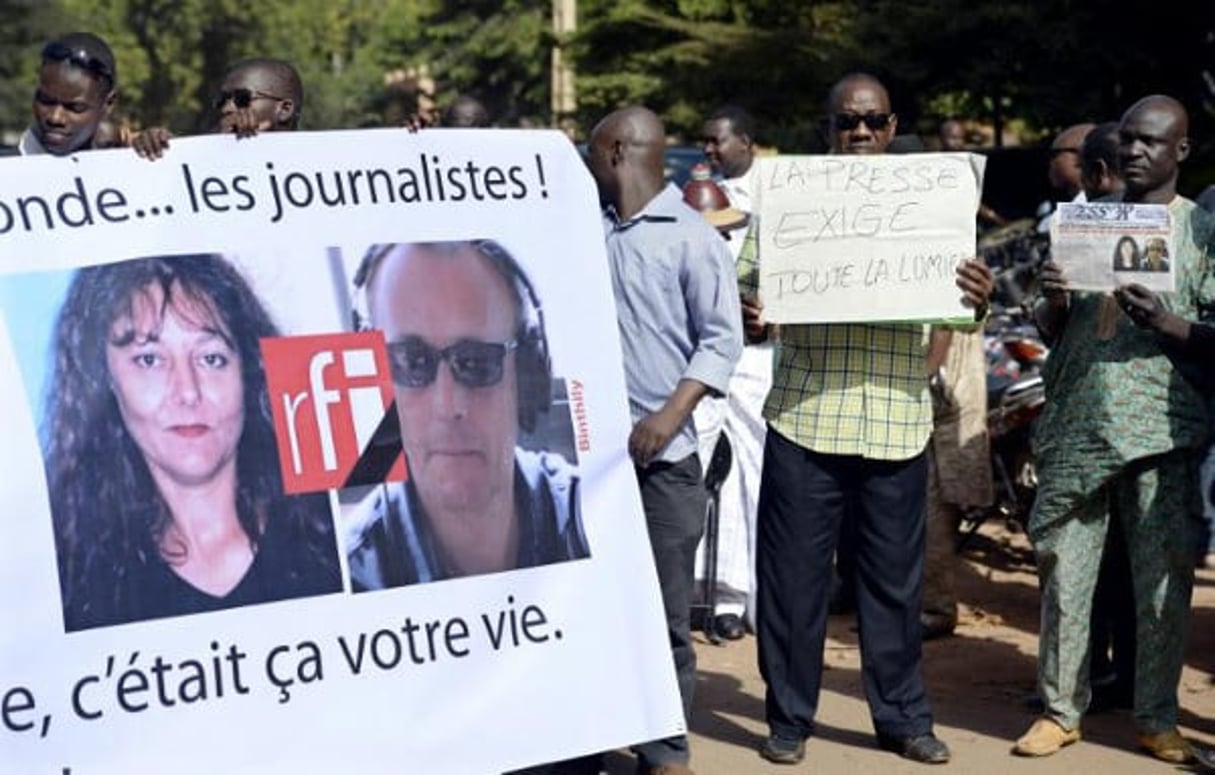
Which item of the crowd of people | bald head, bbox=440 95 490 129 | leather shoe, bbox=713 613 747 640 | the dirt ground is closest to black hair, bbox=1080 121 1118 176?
the crowd of people

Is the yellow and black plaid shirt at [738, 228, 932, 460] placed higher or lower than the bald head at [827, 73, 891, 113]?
lower

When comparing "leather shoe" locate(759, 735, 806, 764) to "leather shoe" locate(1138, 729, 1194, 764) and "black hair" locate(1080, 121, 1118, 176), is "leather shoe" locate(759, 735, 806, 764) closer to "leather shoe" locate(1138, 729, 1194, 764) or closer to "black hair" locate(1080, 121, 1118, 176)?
"leather shoe" locate(1138, 729, 1194, 764)

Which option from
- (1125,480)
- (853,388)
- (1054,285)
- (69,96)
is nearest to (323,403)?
(69,96)

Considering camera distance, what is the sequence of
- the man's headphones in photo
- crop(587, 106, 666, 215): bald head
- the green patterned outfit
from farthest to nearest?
1. the green patterned outfit
2. crop(587, 106, 666, 215): bald head
3. the man's headphones in photo

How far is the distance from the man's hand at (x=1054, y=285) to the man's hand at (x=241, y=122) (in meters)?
2.35

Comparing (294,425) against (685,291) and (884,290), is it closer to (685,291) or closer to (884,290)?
(685,291)

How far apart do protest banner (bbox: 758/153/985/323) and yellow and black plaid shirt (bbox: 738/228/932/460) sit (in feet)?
0.71

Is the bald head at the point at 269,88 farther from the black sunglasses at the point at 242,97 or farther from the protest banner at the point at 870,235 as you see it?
the protest banner at the point at 870,235

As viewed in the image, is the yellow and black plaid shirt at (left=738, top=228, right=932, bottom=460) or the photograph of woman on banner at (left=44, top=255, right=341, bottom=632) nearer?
the photograph of woman on banner at (left=44, top=255, right=341, bottom=632)

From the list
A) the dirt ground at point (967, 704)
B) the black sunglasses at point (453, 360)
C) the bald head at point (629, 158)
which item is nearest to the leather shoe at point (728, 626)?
the dirt ground at point (967, 704)

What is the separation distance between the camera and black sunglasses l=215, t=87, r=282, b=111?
566cm

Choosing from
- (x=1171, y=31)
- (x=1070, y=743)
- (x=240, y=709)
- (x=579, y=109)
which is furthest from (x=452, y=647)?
(x=579, y=109)

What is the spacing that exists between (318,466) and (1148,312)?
2.41 m

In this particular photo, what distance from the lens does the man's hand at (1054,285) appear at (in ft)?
19.4
